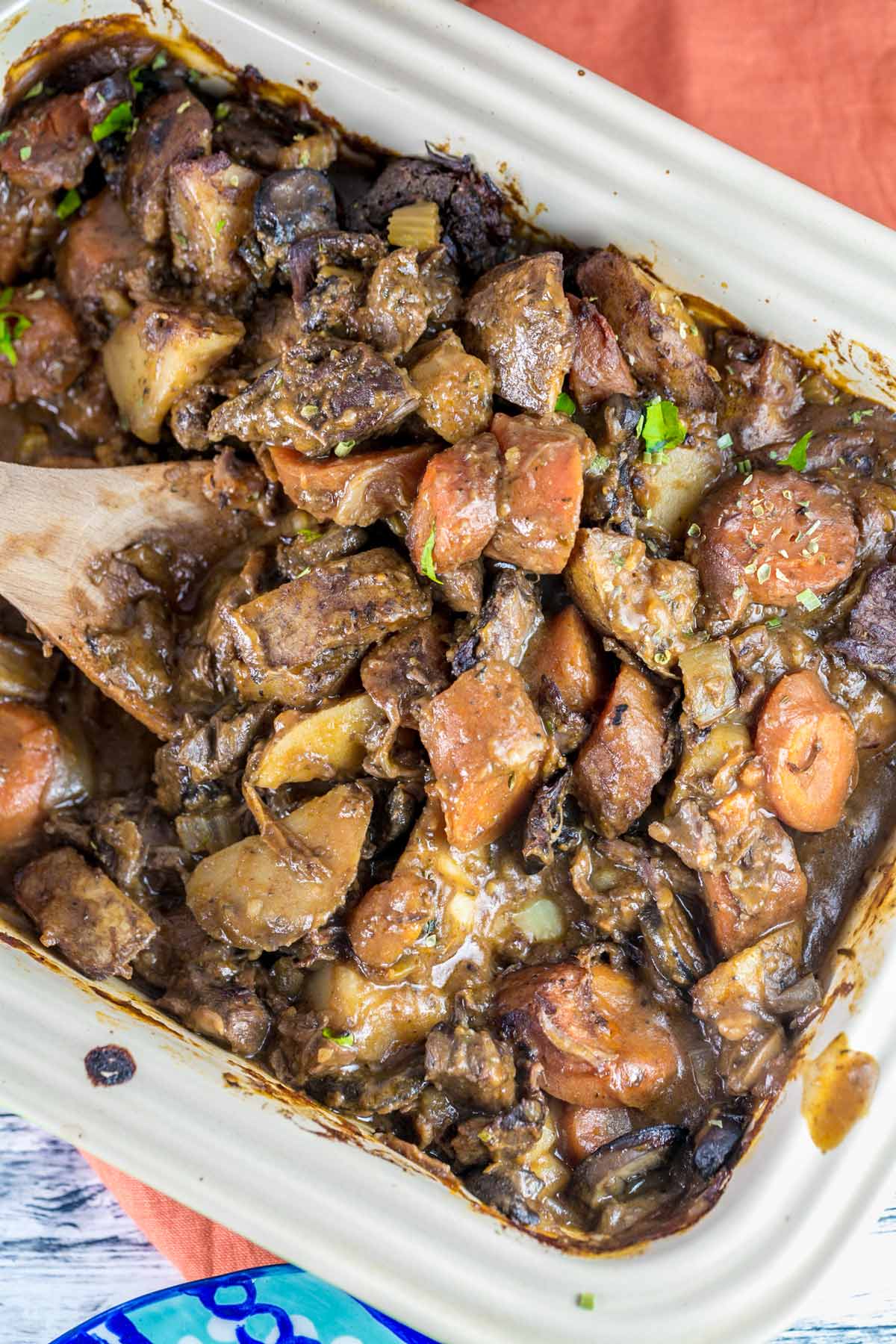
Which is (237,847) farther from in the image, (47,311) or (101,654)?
(47,311)

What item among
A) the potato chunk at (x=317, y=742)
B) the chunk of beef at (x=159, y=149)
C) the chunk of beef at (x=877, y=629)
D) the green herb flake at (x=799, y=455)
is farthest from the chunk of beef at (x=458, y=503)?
the chunk of beef at (x=159, y=149)

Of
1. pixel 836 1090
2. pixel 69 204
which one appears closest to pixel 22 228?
pixel 69 204

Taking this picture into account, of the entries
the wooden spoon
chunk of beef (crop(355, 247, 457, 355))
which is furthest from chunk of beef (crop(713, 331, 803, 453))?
the wooden spoon

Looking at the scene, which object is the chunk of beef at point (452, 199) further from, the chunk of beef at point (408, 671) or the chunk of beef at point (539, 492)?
the chunk of beef at point (408, 671)

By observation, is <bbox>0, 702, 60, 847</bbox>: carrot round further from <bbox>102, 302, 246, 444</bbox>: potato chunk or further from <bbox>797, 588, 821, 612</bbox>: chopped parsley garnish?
A: <bbox>797, 588, 821, 612</bbox>: chopped parsley garnish

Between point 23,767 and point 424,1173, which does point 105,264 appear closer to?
point 23,767
